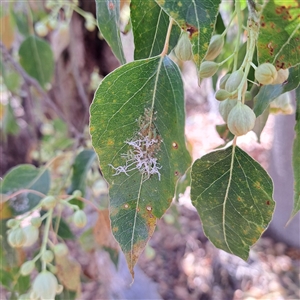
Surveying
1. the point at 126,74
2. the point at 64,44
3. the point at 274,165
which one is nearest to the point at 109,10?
the point at 126,74

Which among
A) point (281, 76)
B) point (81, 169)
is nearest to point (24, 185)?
point (81, 169)

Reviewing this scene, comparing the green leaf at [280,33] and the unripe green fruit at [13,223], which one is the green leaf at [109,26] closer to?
the green leaf at [280,33]

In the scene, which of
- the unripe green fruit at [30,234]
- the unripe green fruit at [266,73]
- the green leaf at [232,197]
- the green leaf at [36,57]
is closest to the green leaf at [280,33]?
the unripe green fruit at [266,73]

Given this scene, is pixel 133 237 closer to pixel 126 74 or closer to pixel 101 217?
pixel 126 74

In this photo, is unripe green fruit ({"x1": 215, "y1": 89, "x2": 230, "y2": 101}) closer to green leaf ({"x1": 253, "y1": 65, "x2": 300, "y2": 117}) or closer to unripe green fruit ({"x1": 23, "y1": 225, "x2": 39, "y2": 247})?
green leaf ({"x1": 253, "y1": 65, "x2": 300, "y2": 117})

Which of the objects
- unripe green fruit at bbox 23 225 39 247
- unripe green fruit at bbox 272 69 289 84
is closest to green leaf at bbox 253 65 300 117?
unripe green fruit at bbox 272 69 289 84

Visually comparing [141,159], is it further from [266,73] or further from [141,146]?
[266,73]
